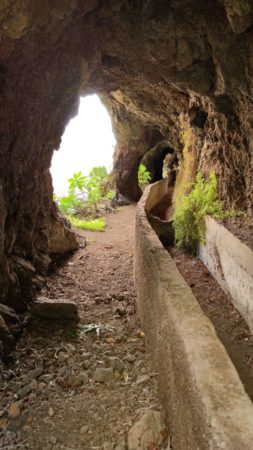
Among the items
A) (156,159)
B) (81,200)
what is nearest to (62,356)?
(81,200)

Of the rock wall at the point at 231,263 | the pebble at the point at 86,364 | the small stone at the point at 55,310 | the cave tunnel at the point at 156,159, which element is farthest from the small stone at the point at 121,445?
the cave tunnel at the point at 156,159

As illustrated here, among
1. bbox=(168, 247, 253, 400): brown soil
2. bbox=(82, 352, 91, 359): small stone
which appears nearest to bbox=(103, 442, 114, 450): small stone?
bbox=(82, 352, 91, 359): small stone

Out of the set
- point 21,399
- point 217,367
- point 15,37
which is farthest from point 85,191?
point 217,367

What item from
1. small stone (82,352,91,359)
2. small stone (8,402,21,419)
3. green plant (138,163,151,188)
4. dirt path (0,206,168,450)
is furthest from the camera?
green plant (138,163,151,188)

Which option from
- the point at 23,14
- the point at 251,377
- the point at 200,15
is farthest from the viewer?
the point at 200,15

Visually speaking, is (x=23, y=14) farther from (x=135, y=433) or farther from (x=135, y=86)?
(x=135, y=86)

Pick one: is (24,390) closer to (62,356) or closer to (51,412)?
(51,412)

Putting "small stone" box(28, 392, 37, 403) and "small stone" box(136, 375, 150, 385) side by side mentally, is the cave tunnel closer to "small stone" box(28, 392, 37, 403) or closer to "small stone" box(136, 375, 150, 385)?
"small stone" box(136, 375, 150, 385)

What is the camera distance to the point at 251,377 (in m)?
A: 4.18

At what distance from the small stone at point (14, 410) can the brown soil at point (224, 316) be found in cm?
247

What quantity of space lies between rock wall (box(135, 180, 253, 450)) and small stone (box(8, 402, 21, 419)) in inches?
52.8

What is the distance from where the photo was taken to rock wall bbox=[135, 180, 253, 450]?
78.1 inches

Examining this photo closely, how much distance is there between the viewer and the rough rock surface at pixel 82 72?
4.51 m

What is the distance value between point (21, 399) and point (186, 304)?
1.86 m
